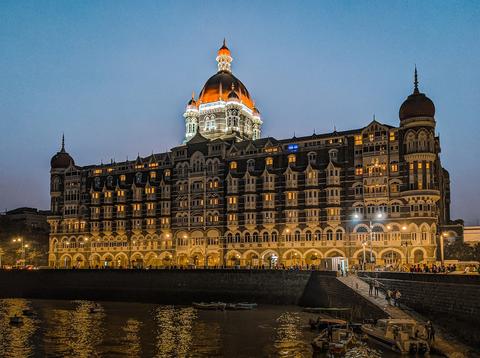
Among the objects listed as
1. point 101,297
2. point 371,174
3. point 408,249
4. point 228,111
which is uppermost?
point 228,111

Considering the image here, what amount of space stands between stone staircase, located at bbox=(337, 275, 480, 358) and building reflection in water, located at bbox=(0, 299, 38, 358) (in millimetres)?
33353

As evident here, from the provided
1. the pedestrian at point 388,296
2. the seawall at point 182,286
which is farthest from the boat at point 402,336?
the seawall at point 182,286

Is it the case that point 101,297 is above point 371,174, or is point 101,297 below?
below

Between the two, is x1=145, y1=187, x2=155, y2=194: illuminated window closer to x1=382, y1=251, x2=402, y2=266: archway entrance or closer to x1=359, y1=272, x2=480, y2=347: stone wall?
x1=382, y1=251, x2=402, y2=266: archway entrance

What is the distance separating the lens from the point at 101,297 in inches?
4124

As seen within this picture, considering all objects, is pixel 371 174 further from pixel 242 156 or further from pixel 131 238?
pixel 131 238

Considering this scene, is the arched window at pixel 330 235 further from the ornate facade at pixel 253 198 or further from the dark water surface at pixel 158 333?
the dark water surface at pixel 158 333

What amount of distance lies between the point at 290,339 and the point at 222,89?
101324mm

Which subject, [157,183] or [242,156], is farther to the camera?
[157,183]

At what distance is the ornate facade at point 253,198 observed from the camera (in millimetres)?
102938

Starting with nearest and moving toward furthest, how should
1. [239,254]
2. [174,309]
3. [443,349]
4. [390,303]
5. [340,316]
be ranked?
[443,349], [390,303], [340,316], [174,309], [239,254]

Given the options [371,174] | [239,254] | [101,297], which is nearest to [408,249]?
[371,174]

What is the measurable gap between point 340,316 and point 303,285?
2066 cm

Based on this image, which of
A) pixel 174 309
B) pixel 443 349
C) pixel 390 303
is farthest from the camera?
pixel 174 309
